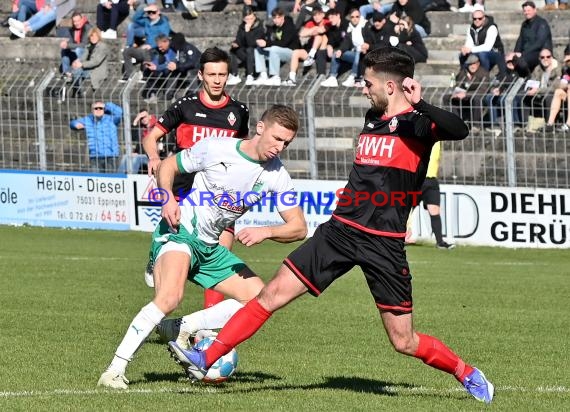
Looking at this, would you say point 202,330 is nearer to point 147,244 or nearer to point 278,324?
point 278,324

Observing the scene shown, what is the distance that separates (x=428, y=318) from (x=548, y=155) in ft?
26.1

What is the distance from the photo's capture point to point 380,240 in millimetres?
8203

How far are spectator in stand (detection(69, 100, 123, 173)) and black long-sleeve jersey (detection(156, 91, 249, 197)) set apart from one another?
11490 millimetres

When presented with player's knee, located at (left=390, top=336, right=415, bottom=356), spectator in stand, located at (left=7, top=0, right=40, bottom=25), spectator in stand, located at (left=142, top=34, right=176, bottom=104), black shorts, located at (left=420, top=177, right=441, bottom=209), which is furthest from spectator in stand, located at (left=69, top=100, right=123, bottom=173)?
player's knee, located at (left=390, top=336, right=415, bottom=356)

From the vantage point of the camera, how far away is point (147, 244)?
20719mm

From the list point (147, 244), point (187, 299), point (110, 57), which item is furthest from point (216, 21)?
point (187, 299)

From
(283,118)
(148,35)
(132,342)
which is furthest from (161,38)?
(132,342)

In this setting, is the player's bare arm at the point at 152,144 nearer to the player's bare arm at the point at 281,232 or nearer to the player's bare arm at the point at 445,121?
the player's bare arm at the point at 281,232

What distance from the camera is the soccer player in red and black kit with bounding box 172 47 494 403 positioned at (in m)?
8.15

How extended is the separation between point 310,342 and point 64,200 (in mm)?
12899

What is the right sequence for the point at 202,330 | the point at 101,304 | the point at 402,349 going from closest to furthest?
the point at 402,349, the point at 202,330, the point at 101,304

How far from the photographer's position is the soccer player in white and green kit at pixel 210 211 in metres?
8.50

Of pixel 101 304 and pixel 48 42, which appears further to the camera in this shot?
pixel 48 42

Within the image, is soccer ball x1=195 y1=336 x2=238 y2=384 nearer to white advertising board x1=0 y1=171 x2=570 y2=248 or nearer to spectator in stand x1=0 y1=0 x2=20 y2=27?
white advertising board x1=0 y1=171 x2=570 y2=248
